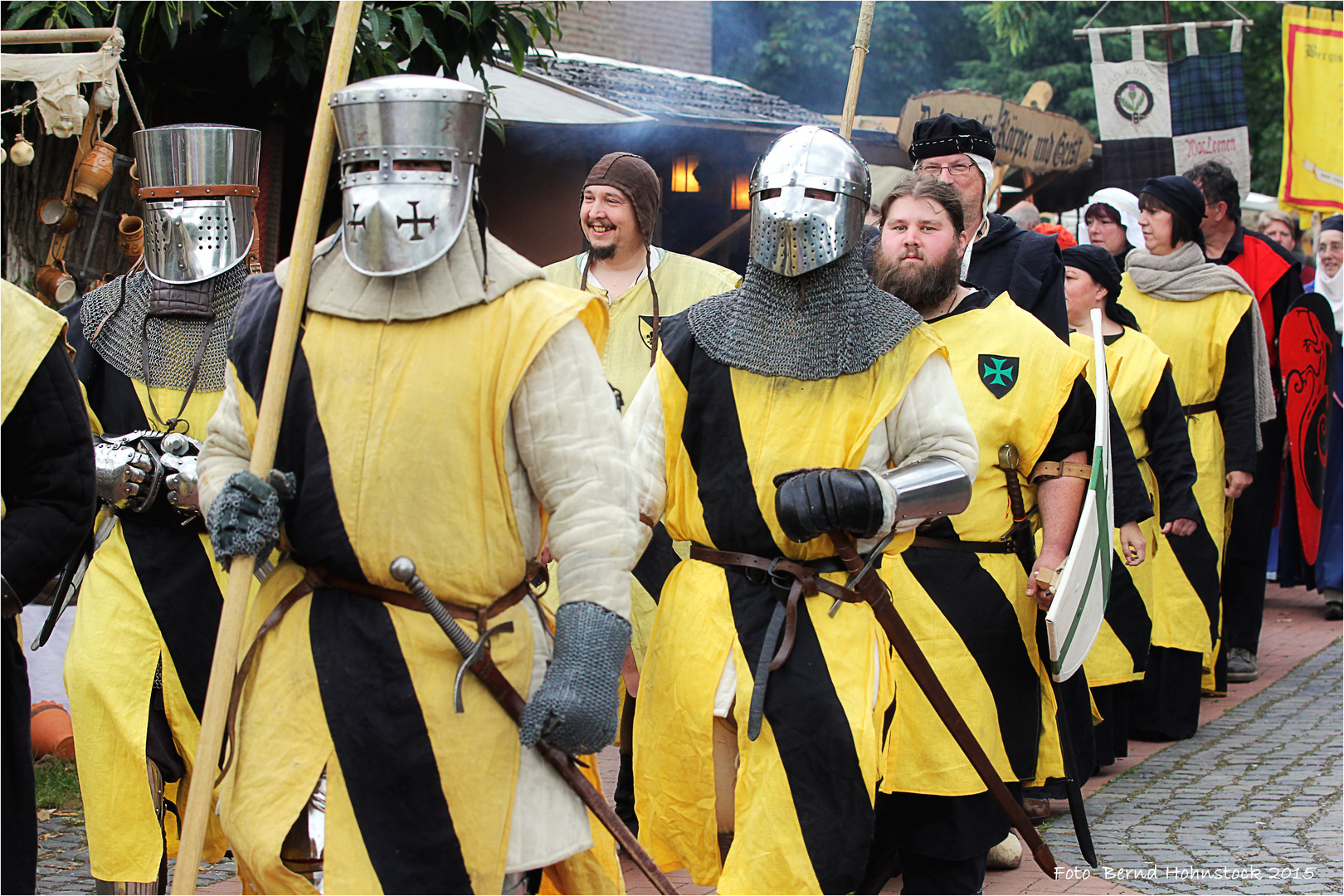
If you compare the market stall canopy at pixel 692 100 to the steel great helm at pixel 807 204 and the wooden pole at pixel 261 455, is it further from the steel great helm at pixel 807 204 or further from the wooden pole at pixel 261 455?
the wooden pole at pixel 261 455

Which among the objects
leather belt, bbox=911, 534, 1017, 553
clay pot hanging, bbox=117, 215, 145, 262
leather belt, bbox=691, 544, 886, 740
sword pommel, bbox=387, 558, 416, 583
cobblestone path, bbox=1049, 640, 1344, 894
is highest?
clay pot hanging, bbox=117, 215, 145, 262

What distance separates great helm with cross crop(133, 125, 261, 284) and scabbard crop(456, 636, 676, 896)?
2018 mm

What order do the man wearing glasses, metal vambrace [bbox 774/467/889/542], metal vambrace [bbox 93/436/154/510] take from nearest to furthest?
1. metal vambrace [bbox 774/467/889/542]
2. metal vambrace [bbox 93/436/154/510]
3. the man wearing glasses

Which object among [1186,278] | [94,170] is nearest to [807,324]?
[94,170]

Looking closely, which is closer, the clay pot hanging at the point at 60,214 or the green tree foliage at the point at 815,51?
the clay pot hanging at the point at 60,214

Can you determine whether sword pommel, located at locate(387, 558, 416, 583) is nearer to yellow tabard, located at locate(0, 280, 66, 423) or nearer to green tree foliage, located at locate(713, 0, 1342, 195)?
yellow tabard, located at locate(0, 280, 66, 423)

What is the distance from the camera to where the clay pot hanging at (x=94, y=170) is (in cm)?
523

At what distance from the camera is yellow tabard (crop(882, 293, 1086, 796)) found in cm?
394

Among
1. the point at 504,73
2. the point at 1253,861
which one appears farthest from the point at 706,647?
the point at 504,73

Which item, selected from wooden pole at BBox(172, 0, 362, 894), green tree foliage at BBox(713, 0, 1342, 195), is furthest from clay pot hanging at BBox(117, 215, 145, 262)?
green tree foliage at BBox(713, 0, 1342, 195)

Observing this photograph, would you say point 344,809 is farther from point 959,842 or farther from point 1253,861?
point 1253,861

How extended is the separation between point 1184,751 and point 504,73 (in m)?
5.84

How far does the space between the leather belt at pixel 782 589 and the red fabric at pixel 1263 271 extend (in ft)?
18.1

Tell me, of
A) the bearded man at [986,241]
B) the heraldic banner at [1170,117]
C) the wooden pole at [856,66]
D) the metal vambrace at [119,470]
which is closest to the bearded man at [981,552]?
the wooden pole at [856,66]
